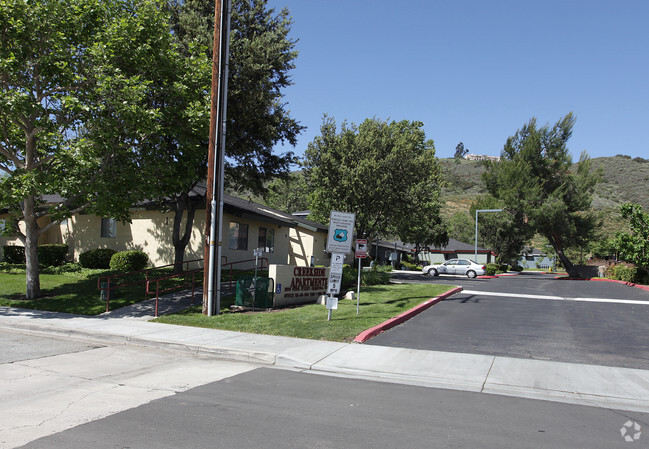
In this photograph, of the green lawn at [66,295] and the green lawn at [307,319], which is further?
the green lawn at [66,295]

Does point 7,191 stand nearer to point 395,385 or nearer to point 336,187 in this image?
point 395,385

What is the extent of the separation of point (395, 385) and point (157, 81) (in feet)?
40.0

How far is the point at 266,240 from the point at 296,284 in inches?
463

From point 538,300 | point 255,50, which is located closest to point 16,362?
point 255,50

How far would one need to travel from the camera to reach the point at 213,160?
12.9 meters

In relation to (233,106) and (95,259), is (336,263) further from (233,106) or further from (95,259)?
(95,259)

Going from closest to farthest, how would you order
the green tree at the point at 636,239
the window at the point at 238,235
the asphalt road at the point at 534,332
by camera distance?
the asphalt road at the point at 534,332 < the window at the point at 238,235 < the green tree at the point at 636,239

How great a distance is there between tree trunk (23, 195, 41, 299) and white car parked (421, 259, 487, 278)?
95.1ft

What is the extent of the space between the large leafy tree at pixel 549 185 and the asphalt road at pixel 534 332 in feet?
88.2

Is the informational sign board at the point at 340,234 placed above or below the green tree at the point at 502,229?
below

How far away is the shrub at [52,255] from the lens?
2281 centimetres

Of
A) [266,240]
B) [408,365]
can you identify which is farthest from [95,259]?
[408,365]

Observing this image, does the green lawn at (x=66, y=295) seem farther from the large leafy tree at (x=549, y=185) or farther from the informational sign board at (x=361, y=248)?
the large leafy tree at (x=549, y=185)

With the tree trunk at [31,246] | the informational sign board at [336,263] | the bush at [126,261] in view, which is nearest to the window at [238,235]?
the bush at [126,261]
